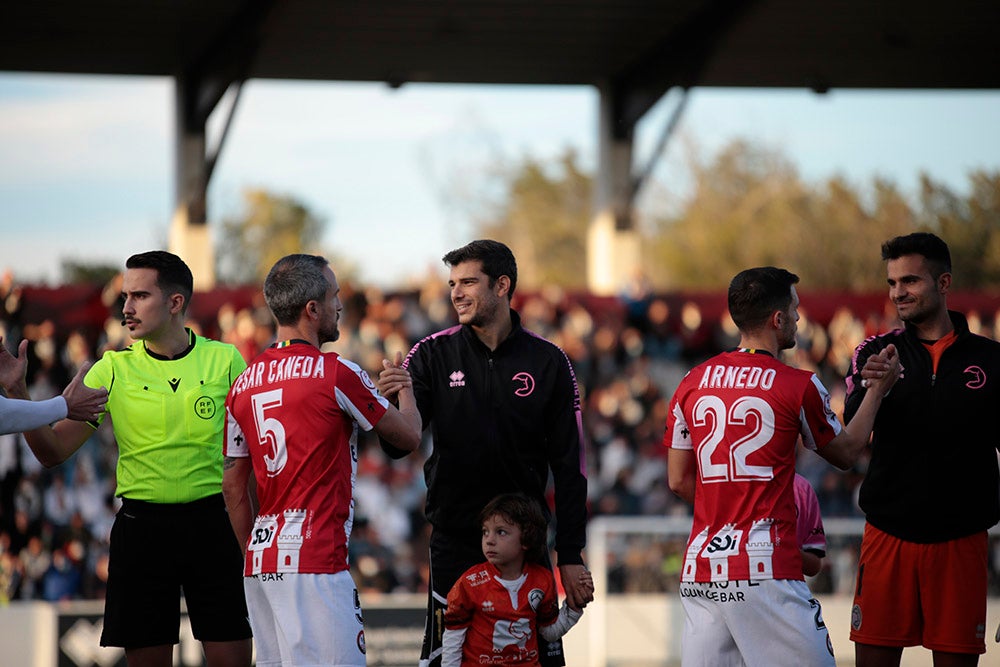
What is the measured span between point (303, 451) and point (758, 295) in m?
1.83

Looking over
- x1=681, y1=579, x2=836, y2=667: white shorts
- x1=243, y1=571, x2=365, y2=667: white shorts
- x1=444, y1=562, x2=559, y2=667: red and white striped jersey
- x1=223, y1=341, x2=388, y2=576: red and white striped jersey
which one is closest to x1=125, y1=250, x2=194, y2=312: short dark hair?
x1=223, y1=341, x2=388, y2=576: red and white striped jersey

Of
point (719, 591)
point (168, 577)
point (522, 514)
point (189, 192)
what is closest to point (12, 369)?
point (168, 577)

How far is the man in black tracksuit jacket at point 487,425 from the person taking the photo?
5160 mm

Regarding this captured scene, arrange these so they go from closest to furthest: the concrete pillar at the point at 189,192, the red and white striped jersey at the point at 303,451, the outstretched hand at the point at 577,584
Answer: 1. the red and white striped jersey at the point at 303,451
2. the outstretched hand at the point at 577,584
3. the concrete pillar at the point at 189,192

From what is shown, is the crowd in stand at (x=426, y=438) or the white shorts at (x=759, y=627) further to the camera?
the crowd in stand at (x=426, y=438)

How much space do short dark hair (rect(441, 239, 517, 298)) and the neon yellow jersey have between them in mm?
1179

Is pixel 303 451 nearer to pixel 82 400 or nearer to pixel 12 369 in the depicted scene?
pixel 82 400

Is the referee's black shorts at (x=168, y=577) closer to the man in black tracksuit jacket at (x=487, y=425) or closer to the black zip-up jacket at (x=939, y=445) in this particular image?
the man in black tracksuit jacket at (x=487, y=425)

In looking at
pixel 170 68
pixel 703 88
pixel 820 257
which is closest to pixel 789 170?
pixel 820 257

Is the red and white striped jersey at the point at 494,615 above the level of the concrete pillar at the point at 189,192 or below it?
below

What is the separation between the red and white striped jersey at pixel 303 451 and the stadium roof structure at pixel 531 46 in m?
8.34

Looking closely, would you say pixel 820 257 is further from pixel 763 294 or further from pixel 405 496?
pixel 763 294

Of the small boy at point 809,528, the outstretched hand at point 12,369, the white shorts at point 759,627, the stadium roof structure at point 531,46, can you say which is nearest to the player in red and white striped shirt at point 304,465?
the outstretched hand at point 12,369

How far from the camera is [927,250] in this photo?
521 centimetres
